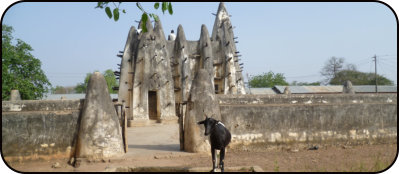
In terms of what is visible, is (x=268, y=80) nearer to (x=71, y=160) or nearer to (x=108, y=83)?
(x=108, y=83)

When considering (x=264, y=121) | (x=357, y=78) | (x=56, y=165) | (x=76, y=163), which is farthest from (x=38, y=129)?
(x=357, y=78)

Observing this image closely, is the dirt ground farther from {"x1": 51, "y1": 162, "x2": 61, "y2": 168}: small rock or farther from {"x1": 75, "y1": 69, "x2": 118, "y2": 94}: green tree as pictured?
{"x1": 75, "y1": 69, "x2": 118, "y2": 94}: green tree

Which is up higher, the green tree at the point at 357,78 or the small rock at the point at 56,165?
the green tree at the point at 357,78

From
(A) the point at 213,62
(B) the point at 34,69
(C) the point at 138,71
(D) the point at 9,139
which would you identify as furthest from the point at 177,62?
(D) the point at 9,139

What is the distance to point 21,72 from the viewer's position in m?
24.4

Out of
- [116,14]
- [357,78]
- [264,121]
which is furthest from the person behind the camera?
[357,78]

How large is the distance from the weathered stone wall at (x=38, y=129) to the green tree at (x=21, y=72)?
50.2 feet

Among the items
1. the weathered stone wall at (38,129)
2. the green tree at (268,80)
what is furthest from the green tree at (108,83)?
the weathered stone wall at (38,129)

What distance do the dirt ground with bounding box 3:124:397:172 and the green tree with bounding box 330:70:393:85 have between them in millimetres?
45929

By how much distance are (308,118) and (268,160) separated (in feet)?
9.43

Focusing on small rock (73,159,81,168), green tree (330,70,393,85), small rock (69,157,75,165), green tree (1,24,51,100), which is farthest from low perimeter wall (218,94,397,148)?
green tree (330,70,393,85)

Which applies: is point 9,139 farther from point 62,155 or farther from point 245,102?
point 245,102

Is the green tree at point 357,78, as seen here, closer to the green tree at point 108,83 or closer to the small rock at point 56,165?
the green tree at point 108,83

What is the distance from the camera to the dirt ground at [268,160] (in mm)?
8500
